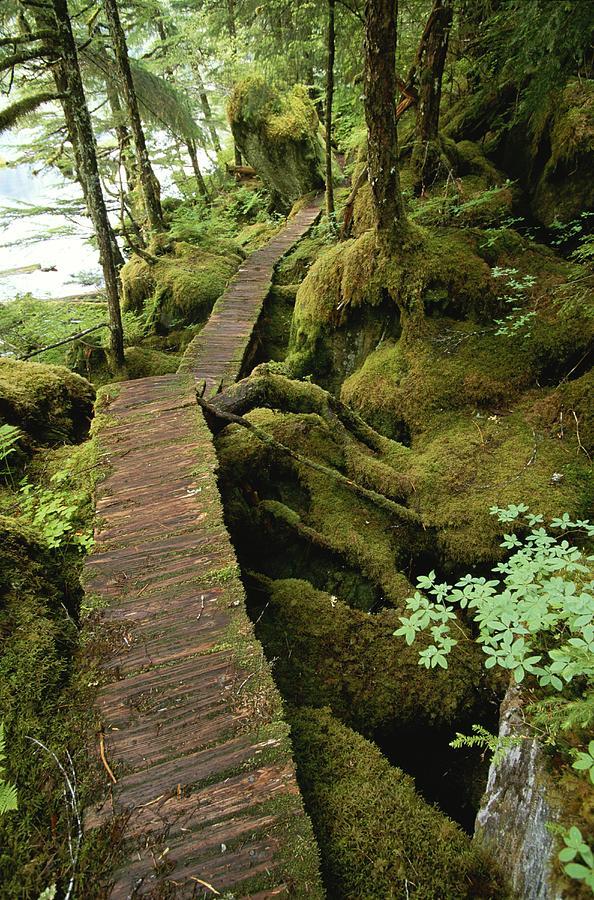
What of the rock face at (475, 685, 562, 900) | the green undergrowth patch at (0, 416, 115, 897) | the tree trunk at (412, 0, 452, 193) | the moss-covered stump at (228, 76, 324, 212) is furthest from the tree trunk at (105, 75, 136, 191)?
the rock face at (475, 685, 562, 900)

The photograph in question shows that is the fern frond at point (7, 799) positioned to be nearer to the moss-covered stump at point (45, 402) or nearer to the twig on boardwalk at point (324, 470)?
the twig on boardwalk at point (324, 470)

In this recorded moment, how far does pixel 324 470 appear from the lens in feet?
16.1

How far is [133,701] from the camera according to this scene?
2.54 m

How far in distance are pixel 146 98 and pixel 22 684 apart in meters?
14.8

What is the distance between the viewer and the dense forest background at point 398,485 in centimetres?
210

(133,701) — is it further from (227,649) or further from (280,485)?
(280,485)

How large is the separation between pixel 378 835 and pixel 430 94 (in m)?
9.24

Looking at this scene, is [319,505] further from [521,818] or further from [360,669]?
[521,818]

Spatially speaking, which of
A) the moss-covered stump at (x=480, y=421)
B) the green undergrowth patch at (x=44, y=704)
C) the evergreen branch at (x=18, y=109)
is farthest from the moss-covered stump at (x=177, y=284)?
the green undergrowth patch at (x=44, y=704)

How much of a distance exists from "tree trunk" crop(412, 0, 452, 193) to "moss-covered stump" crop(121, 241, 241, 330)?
5.36 metres

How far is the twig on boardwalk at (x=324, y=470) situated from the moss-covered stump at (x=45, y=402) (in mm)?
1791

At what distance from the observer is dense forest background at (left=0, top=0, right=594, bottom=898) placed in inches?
82.7

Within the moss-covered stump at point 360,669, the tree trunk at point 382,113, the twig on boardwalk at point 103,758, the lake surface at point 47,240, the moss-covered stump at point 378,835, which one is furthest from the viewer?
the lake surface at point 47,240

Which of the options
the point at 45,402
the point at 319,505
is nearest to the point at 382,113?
the point at 319,505
